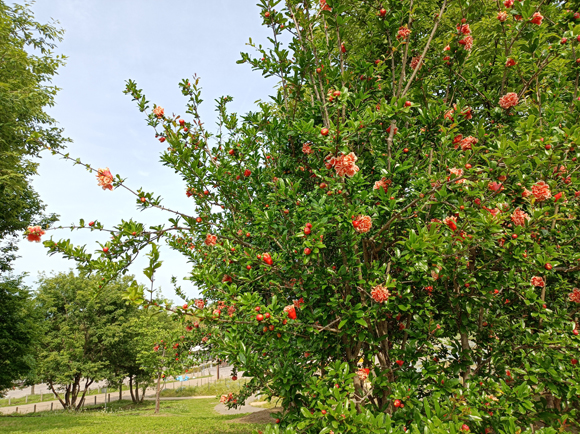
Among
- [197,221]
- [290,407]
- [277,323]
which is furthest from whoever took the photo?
[197,221]

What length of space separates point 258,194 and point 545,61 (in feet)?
10.8

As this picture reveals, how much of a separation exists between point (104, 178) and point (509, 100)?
398cm

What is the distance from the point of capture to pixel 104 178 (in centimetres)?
286

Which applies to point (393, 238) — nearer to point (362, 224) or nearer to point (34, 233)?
point (362, 224)

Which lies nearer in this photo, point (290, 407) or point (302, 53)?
point (290, 407)

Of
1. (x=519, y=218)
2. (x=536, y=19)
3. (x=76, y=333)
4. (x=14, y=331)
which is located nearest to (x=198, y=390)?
(x=76, y=333)

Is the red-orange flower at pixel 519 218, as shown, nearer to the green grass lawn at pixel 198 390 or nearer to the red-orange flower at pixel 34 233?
the red-orange flower at pixel 34 233

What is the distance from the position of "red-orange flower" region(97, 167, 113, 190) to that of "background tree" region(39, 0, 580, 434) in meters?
0.02

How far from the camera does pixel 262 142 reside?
3842mm

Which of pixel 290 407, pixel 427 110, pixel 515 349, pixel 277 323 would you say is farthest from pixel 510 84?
pixel 290 407

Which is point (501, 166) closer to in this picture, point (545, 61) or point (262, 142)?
point (545, 61)

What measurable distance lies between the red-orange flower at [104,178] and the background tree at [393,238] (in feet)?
0.06

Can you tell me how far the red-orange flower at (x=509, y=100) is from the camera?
309 centimetres

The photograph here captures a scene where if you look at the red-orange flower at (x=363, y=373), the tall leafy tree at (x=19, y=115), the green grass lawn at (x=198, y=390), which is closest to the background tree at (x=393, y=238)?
the red-orange flower at (x=363, y=373)
